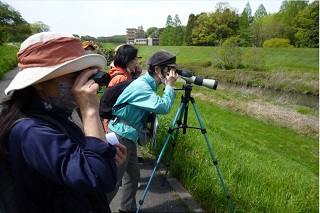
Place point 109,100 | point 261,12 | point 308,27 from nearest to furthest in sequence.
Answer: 1. point 109,100
2. point 308,27
3. point 261,12

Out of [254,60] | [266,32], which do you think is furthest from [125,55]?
[266,32]

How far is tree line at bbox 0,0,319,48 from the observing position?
47266 mm

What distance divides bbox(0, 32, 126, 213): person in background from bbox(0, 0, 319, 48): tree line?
132 ft

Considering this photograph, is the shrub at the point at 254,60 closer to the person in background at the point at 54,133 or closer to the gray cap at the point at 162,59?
the gray cap at the point at 162,59

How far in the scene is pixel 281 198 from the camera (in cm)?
307

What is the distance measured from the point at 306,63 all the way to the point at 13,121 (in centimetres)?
3921

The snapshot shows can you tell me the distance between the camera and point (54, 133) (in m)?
1.18

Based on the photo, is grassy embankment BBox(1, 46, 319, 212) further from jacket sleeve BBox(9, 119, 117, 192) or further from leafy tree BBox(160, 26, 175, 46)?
leafy tree BBox(160, 26, 175, 46)

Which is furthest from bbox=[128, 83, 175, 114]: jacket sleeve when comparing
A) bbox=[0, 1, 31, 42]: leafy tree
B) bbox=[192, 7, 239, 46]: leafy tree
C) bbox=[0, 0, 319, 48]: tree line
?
bbox=[192, 7, 239, 46]: leafy tree

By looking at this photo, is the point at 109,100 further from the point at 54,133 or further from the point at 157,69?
the point at 54,133

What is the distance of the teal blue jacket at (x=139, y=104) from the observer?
258 centimetres

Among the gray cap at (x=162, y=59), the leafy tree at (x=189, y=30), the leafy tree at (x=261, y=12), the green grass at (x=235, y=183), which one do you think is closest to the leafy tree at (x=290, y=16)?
the leafy tree at (x=261, y=12)

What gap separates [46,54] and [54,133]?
1.23 feet

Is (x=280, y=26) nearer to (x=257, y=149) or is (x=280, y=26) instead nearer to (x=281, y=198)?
(x=257, y=149)
